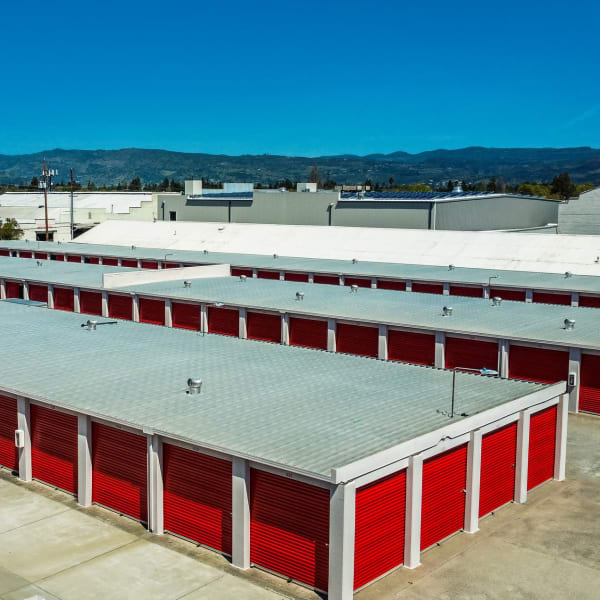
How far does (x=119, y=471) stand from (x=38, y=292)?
30928mm

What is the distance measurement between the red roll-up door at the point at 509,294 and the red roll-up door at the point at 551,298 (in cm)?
71

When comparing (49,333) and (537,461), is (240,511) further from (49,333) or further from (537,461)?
(49,333)

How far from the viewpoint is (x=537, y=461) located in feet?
70.9

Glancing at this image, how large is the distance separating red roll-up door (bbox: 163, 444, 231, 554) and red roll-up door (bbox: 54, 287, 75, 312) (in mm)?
28850

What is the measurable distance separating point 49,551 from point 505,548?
977 centimetres

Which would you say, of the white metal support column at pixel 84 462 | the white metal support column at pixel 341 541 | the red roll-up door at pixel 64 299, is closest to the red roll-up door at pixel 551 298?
the red roll-up door at pixel 64 299

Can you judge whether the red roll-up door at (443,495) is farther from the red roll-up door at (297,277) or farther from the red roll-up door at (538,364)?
the red roll-up door at (297,277)

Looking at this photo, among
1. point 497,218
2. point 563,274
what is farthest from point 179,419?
point 497,218

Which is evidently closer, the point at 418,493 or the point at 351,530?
the point at 351,530

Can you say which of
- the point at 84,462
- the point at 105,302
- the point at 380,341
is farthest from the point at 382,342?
the point at 105,302

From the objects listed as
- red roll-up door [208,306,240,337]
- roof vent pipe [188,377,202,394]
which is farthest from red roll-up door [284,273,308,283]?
roof vent pipe [188,377,202,394]

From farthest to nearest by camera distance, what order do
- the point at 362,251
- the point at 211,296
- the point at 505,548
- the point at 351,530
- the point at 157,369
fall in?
1. the point at 362,251
2. the point at 211,296
3. the point at 157,369
4. the point at 505,548
5. the point at 351,530

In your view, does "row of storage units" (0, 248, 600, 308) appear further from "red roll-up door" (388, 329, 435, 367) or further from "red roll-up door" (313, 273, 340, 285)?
"red roll-up door" (388, 329, 435, 367)

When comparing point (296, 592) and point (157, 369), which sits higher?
point (157, 369)
